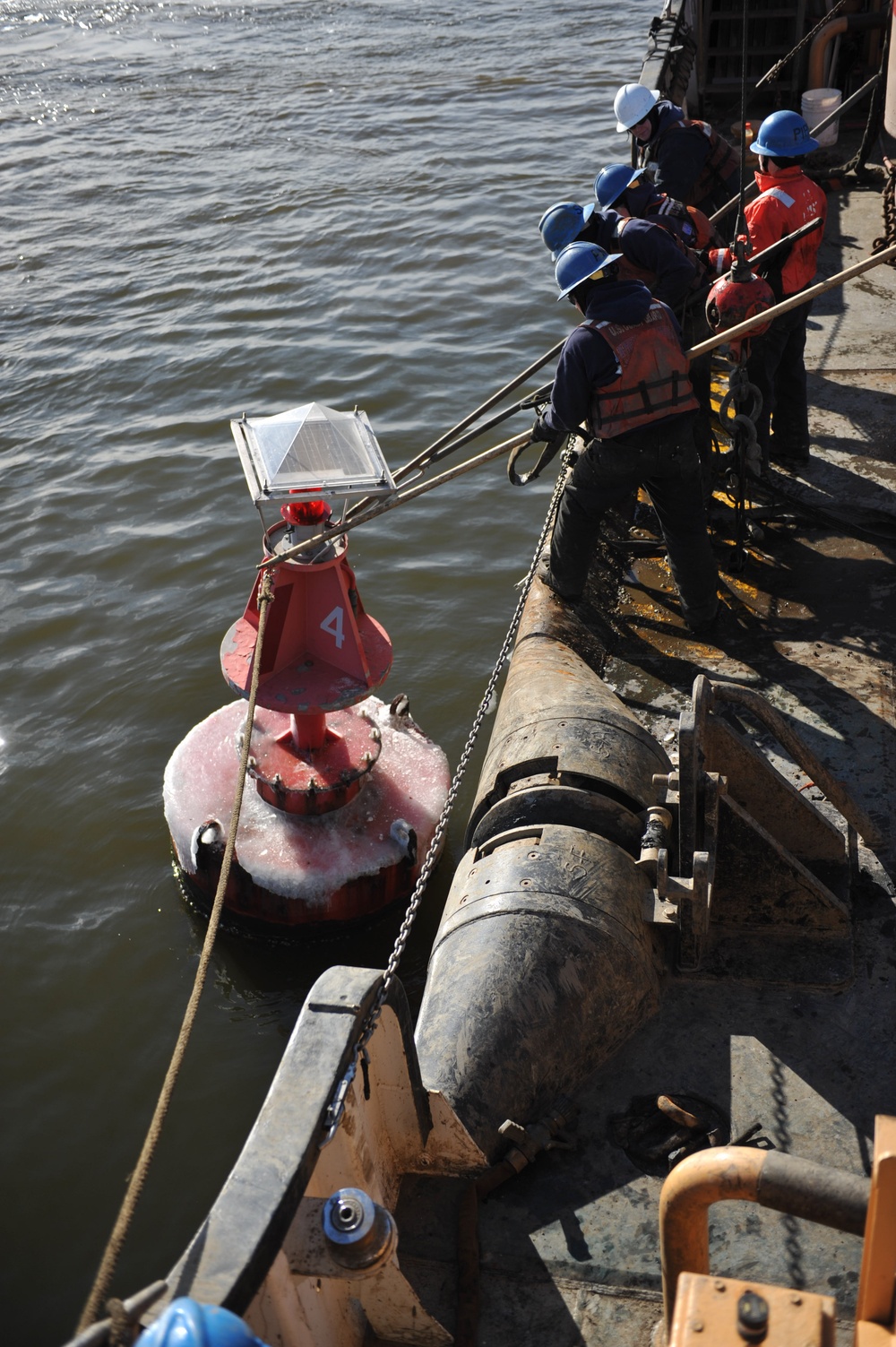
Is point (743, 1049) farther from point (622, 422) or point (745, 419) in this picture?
point (745, 419)

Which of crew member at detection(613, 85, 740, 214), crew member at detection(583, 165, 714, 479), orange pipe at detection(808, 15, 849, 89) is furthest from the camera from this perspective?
orange pipe at detection(808, 15, 849, 89)

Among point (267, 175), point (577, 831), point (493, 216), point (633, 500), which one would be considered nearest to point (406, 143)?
point (267, 175)

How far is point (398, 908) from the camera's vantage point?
583 cm

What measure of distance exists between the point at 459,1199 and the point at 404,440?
7.79 m

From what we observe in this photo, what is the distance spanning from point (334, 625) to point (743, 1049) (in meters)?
2.59

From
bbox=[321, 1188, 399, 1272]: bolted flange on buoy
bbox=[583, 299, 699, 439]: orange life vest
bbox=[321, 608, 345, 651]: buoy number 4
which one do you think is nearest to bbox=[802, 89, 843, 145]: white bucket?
bbox=[583, 299, 699, 439]: orange life vest

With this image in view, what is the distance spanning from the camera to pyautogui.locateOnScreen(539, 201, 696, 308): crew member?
557 cm

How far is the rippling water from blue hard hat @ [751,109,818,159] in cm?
338

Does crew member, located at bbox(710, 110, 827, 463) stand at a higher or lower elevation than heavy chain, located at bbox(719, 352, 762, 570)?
higher

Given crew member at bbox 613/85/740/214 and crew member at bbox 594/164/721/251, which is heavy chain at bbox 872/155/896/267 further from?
crew member at bbox 594/164/721/251

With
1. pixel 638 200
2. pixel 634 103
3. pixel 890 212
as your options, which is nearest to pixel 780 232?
pixel 638 200

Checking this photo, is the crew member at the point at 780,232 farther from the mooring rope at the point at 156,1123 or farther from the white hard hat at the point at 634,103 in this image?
the mooring rope at the point at 156,1123

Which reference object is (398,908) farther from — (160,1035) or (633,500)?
(633,500)

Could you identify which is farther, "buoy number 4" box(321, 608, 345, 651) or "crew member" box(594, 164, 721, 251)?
"crew member" box(594, 164, 721, 251)
